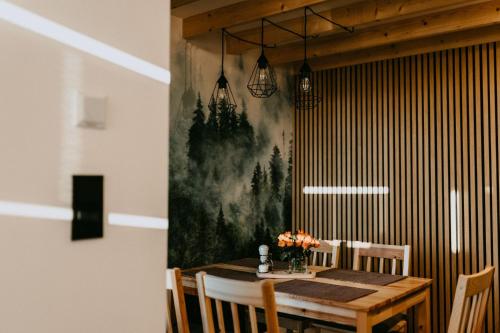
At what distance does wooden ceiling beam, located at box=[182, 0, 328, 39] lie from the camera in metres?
3.47

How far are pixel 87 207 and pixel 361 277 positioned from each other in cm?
272

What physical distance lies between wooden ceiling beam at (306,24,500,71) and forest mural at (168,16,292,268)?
0.61 metres

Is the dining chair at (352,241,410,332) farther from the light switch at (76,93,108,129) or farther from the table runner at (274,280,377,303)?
the light switch at (76,93,108,129)

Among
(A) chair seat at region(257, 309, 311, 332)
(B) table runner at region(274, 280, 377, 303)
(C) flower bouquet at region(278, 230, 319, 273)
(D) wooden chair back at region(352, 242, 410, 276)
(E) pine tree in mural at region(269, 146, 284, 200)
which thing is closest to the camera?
(B) table runner at region(274, 280, 377, 303)

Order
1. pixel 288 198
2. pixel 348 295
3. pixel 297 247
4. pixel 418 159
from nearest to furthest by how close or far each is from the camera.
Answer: pixel 348 295 < pixel 297 247 < pixel 418 159 < pixel 288 198

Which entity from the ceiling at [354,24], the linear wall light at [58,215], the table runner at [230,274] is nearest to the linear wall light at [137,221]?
the linear wall light at [58,215]

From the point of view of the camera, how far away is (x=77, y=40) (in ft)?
4.02

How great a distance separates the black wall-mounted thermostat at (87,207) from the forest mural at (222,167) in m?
2.75

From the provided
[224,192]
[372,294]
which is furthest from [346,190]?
[372,294]

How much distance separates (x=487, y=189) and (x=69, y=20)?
13.2ft

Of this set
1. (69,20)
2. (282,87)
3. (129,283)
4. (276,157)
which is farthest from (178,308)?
(282,87)

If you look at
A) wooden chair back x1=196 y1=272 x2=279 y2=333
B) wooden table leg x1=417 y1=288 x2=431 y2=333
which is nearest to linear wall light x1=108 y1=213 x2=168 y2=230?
wooden chair back x1=196 y1=272 x2=279 y2=333

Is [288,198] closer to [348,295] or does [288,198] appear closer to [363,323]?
[348,295]

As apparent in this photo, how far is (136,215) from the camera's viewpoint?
133cm
